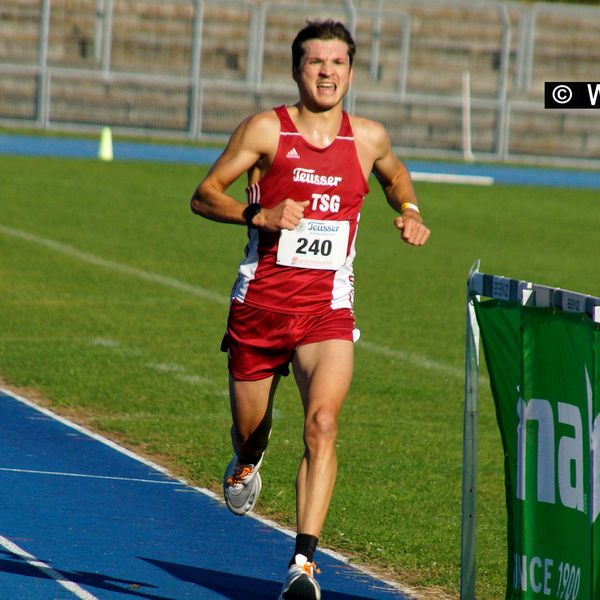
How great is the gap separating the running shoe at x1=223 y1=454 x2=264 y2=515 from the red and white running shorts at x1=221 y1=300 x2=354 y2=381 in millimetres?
476

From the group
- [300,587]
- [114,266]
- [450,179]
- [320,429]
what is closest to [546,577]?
[300,587]

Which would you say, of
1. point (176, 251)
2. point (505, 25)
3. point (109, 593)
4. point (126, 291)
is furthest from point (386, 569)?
point (505, 25)

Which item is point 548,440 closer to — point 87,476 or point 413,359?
point 87,476

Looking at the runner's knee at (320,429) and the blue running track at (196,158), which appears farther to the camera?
the blue running track at (196,158)

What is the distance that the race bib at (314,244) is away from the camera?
5832 mm

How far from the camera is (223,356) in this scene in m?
11.5

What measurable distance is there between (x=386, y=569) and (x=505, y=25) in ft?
99.8

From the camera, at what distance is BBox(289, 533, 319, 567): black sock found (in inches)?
213

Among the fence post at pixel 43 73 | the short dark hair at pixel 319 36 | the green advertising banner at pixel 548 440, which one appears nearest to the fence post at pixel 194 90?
the fence post at pixel 43 73

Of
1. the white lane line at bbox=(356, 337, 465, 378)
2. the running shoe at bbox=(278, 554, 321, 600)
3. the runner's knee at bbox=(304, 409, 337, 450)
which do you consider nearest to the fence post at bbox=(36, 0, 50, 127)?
the white lane line at bbox=(356, 337, 465, 378)

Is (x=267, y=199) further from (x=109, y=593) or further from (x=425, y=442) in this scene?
(x=425, y=442)

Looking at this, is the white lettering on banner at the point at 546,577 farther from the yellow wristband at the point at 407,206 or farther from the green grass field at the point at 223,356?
the yellow wristband at the point at 407,206

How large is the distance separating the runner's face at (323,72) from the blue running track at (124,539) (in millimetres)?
1882

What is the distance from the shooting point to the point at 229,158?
5918 mm
